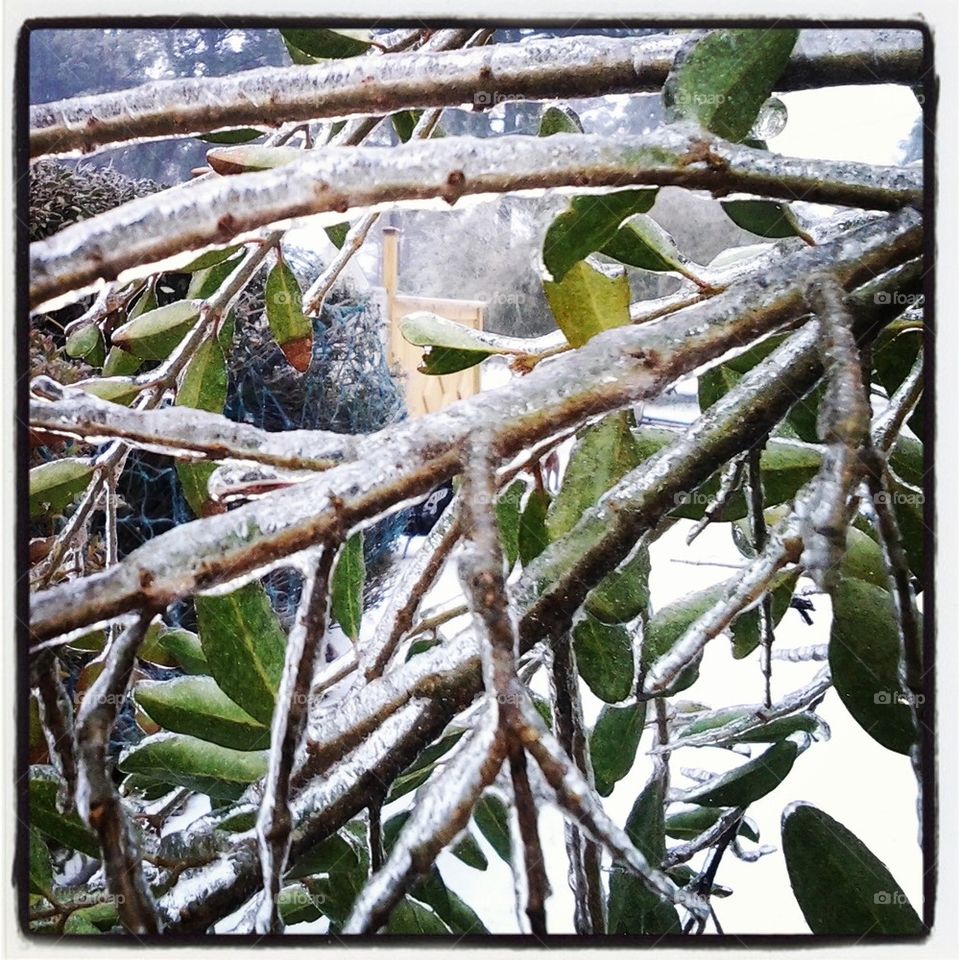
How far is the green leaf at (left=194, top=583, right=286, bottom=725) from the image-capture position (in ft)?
1.59

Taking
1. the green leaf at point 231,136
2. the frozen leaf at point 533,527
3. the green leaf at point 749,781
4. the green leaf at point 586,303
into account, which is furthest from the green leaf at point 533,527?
the green leaf at point 231,136

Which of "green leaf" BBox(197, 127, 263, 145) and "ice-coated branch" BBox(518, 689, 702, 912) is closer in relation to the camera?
"ice-coated branch" BBox(518, 689, 702, 912)

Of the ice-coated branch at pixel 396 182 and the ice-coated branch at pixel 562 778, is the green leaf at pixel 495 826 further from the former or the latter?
the ice-coated branch at pixel 396 182

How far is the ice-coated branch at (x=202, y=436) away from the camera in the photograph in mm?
433

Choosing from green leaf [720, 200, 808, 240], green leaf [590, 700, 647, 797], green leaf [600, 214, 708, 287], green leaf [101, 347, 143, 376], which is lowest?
green leaf [590, 700, 647, 797]

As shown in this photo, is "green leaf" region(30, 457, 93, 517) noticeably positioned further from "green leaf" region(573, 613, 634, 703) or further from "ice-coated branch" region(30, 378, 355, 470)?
"green leaf" region(573, 613, 634, 703)

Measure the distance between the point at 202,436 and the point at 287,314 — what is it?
13 centimetres

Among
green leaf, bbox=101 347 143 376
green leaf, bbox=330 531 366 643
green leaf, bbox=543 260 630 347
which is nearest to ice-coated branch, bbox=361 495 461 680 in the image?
green leaf, bbox=330 531 366 643

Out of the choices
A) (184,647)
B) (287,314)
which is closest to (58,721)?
(184,647)

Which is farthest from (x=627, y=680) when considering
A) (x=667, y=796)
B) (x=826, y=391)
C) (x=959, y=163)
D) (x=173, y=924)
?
(x=959, y=163)

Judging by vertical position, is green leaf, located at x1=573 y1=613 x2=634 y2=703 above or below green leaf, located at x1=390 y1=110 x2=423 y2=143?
below

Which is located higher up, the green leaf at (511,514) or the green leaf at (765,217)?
the green leaf at (765,217)

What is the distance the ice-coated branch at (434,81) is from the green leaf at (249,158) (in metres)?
0.04

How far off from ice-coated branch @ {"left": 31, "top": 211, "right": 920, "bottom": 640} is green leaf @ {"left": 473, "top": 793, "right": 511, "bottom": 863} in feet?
0.44
